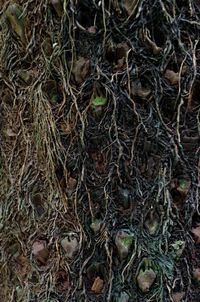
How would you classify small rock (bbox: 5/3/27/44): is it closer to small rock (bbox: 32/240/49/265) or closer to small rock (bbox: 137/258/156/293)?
small rock (bbox: 32/240/49/265)

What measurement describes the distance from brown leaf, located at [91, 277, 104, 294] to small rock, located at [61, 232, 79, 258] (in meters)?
0.09

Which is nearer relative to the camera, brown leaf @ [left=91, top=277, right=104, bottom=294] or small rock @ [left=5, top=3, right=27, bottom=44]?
brown leaf @ [left=91, top=277, right=104, bottom=294]

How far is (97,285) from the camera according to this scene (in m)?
1.16

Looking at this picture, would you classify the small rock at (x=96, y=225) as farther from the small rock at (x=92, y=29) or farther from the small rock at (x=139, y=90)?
the small rock at (x=92, y=29)

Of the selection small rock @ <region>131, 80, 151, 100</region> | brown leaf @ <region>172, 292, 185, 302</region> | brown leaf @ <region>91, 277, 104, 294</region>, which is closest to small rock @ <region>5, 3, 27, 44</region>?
small rock @ <region>131, 80, 151, 100</region>

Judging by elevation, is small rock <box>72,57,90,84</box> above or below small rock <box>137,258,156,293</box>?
above

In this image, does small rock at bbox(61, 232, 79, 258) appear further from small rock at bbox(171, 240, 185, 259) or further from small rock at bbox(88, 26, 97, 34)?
small rock at bbox(88, 26, 97, 34)

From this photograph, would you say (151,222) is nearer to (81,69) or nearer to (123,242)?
(123,242)

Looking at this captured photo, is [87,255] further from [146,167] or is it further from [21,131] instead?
[21,131]

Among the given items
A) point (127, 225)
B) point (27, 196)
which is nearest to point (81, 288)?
point (127, 225)

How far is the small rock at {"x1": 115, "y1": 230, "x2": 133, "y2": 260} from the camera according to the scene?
3.72 ft

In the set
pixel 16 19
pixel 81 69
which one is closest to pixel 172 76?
pixel 81 69

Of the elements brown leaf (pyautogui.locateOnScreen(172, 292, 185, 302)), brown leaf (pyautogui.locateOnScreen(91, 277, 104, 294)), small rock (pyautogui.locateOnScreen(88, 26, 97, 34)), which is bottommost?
brown leaf (pyautogui.locateOnScreen(172, 292, 185, 302))

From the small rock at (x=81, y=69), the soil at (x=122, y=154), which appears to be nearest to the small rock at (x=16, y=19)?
the soil at (x=122, y=154)
